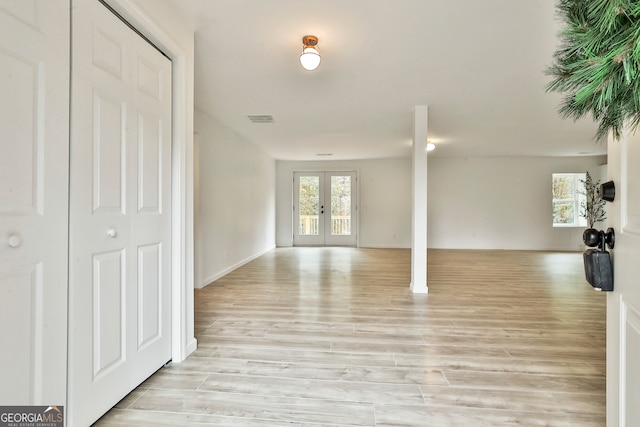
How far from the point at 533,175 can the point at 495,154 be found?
4.12 feet

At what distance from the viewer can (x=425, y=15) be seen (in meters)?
2.04

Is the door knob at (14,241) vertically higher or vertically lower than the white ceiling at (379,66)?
lower

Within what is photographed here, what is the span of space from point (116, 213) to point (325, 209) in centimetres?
683

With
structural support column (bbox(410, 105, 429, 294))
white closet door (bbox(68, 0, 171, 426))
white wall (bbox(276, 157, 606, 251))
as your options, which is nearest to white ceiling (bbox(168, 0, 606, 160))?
structural support column (bbox(410, 105, 429, 294))

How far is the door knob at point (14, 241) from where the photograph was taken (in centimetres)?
100

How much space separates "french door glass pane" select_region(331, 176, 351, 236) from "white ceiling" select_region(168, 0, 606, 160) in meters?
2.90

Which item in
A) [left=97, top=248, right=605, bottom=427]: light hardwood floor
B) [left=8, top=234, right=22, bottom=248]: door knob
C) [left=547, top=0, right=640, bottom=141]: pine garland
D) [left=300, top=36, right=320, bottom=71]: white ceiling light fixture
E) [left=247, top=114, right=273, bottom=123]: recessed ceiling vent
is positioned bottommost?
[left=97, top=248, right=605, bottom=427]: light hardwood floor

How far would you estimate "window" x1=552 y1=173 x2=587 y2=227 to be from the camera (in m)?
7.51

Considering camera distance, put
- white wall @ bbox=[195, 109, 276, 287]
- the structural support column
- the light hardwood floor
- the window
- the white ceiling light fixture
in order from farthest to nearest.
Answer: the window, white wall @ bbox=[195, 109, 276, 287], the structural support column, the white ceiling light fixture, the light hardwood floor

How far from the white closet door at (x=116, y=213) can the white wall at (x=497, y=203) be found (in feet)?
23.6

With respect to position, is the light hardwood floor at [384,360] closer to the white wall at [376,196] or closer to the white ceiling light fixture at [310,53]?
the white ceiling light fixture at [310,53]

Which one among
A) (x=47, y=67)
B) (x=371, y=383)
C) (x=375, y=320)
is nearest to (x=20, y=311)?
(x=47, y=67)

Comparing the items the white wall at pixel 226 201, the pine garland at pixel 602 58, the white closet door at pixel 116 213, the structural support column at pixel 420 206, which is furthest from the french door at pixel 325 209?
the pine garland at pixel 602 58

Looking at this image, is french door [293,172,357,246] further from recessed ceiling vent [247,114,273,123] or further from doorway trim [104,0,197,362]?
doorway trim [104,0,197,362]
